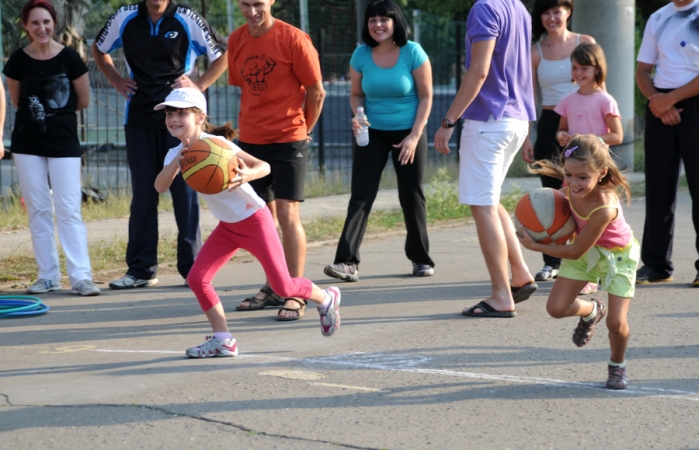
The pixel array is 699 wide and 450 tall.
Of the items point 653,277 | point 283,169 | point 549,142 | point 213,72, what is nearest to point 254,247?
point 283,169

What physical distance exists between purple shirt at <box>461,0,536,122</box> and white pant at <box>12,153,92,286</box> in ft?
10.5

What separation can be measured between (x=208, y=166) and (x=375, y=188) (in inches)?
117

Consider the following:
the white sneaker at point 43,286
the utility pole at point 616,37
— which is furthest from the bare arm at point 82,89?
the utility pole at point 616,37

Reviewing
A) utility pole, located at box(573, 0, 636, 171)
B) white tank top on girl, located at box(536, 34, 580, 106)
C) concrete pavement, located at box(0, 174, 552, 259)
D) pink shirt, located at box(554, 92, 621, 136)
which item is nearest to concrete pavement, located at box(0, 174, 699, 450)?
pink shirt, located at box(554, 92, 621, 136)

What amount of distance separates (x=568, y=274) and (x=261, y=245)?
175cm

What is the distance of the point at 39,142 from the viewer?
7883mm

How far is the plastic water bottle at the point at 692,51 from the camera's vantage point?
7.59m

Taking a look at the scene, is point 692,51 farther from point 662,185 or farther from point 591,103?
point 662,185

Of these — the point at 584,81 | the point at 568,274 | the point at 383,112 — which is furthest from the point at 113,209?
the point at 568,274

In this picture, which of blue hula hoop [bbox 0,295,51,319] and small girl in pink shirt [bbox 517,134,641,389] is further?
blue hula hoop [bbox 0,295,51,319]

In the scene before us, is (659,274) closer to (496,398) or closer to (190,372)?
(496,398)

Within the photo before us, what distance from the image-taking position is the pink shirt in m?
7.53

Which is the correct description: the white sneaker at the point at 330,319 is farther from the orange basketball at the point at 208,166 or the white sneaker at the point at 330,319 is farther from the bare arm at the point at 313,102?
the bare arm at the point at 313,102

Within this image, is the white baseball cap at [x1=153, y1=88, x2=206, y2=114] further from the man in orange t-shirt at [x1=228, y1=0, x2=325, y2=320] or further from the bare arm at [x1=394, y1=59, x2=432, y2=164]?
the bare arm at [x1=394, y1=59, x2=432, y2=164]
